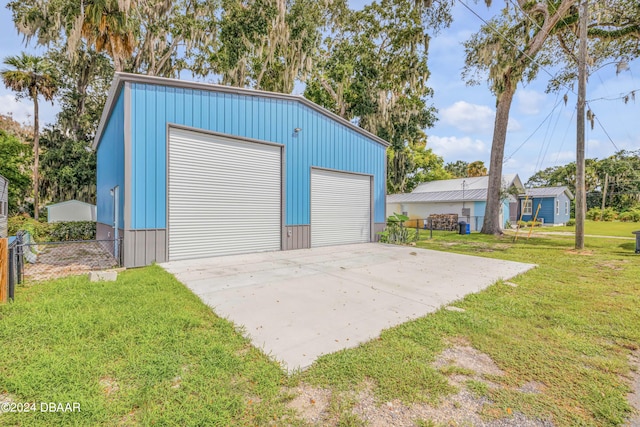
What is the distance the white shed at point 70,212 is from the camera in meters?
15.6

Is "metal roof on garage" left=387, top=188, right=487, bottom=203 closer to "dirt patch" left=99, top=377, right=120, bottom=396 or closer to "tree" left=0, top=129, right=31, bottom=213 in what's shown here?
"dirt patch" left=99, top=377, right=120, bottom=396

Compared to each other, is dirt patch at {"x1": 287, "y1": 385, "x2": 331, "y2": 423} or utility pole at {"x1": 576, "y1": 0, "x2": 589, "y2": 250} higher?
utility pole at {"x1": 576, "y1": 0, "x2": 589, "y2": 250}

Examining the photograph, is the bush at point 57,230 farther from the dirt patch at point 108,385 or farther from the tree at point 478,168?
the tree at point 478,168

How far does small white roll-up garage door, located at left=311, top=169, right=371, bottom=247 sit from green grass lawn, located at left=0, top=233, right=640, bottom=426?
251 inches

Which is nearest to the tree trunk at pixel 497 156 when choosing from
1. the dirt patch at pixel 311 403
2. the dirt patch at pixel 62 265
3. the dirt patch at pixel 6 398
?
the dirt patch at pixel 311 403

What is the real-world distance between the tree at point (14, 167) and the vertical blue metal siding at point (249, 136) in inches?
727

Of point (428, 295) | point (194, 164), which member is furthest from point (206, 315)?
point (194, 164)

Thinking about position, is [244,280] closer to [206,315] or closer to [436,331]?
[206,315]

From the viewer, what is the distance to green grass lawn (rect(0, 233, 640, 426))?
2.05 meters

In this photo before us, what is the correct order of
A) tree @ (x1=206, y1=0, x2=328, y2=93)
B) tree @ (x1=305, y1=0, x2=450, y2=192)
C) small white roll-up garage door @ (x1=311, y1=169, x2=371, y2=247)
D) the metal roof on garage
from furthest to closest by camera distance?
the metal roof on garage
tree @ (x1=305, y1=0, x2=450, y2=192)
tree @ (x1=206, y1=0, x2=328, y2=93)
small white roll-up garage door @ (x1=311, y1=169, x2=371, y2=247)

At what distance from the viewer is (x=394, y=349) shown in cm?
295

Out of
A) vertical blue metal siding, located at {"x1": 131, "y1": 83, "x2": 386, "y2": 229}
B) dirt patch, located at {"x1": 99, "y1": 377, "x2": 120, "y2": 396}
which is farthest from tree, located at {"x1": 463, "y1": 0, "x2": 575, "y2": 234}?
dirt patch, located at {"x1": 99, "y1": 377, "x2": 120, "y2": 396}

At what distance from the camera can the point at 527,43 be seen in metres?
13.6

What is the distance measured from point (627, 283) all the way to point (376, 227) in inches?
307
